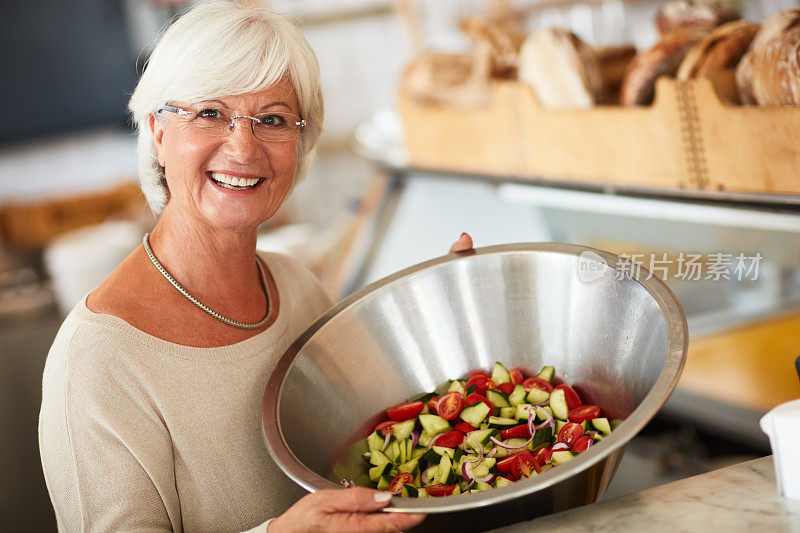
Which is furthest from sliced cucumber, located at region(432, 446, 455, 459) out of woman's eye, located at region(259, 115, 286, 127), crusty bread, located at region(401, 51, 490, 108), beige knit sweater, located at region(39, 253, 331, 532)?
crusty bread, located at region(401, 51, 490, 108)

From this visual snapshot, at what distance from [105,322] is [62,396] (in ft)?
0.43

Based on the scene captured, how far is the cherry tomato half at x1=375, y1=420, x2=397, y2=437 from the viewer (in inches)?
49.0

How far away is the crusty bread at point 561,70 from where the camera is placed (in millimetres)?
1680

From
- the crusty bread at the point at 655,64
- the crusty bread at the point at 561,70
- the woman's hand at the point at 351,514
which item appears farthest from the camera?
the crusty bread at the point at 561,70

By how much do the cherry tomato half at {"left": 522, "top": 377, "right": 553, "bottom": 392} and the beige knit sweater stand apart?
0.46 meters

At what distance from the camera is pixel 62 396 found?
114 centimetres

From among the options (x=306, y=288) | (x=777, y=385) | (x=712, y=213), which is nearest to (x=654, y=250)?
(x=712, y=213)

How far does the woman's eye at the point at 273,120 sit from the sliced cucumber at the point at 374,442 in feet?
1.81

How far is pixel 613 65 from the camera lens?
182cm

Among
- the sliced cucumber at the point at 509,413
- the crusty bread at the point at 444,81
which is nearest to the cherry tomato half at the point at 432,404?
the sliced cucumber at the point at 509,413

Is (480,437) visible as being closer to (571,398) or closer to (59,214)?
(571,398)

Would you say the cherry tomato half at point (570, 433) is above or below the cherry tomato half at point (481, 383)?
below

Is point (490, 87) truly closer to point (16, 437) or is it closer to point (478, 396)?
point (478, 396)

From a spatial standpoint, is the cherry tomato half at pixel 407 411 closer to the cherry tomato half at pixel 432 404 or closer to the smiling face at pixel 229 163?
the cherry tomato half at pixel 432 404
